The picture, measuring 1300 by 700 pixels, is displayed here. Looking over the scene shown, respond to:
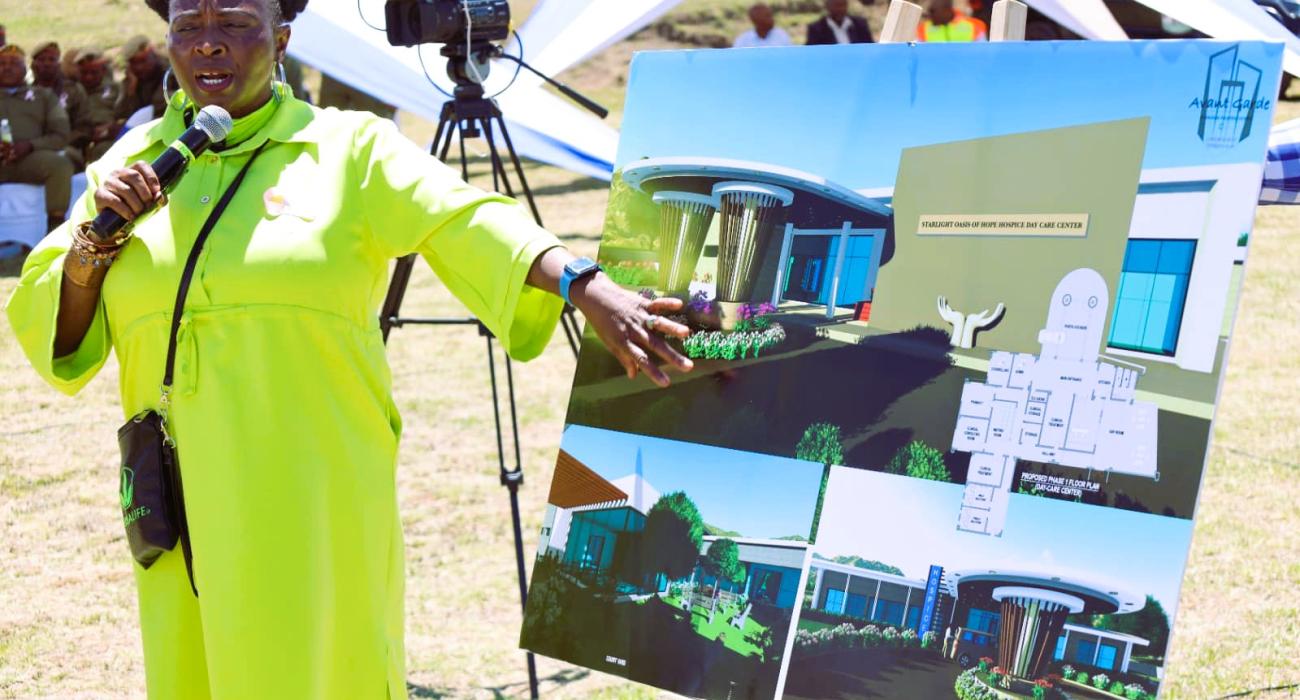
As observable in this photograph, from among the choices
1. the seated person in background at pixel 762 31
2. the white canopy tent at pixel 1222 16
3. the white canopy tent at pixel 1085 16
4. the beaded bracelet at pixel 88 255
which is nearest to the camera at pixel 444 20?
the beaded bracelet at pixel 88 255

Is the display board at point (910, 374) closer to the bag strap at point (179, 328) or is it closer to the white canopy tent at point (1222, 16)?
the bag strap at point (179, 328)

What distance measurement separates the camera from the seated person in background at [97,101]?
10.5 m

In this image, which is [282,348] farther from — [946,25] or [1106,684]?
[946,25]

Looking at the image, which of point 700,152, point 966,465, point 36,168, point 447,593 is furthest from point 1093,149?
point 36,168

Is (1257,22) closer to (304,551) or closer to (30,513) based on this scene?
(304,551)

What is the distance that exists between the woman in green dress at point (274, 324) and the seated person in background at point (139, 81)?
27.9ft

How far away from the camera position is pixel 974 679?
215 cm

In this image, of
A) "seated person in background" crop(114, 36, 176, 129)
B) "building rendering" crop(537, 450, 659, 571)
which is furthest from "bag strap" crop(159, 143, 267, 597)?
"seated person in background" crop(114, 36, 176, 129)

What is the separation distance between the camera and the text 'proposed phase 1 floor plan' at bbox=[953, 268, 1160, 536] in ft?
6.75

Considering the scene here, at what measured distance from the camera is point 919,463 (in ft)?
7.37

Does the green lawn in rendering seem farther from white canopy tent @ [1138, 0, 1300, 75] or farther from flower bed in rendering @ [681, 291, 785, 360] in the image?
white canopy tent @ [1138, 0, 1300, 75]

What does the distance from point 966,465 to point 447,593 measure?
2694 millimetres

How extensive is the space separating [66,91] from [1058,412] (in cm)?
1027

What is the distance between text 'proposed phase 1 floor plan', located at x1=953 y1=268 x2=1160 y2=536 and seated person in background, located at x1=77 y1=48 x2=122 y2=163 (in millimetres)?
9730
